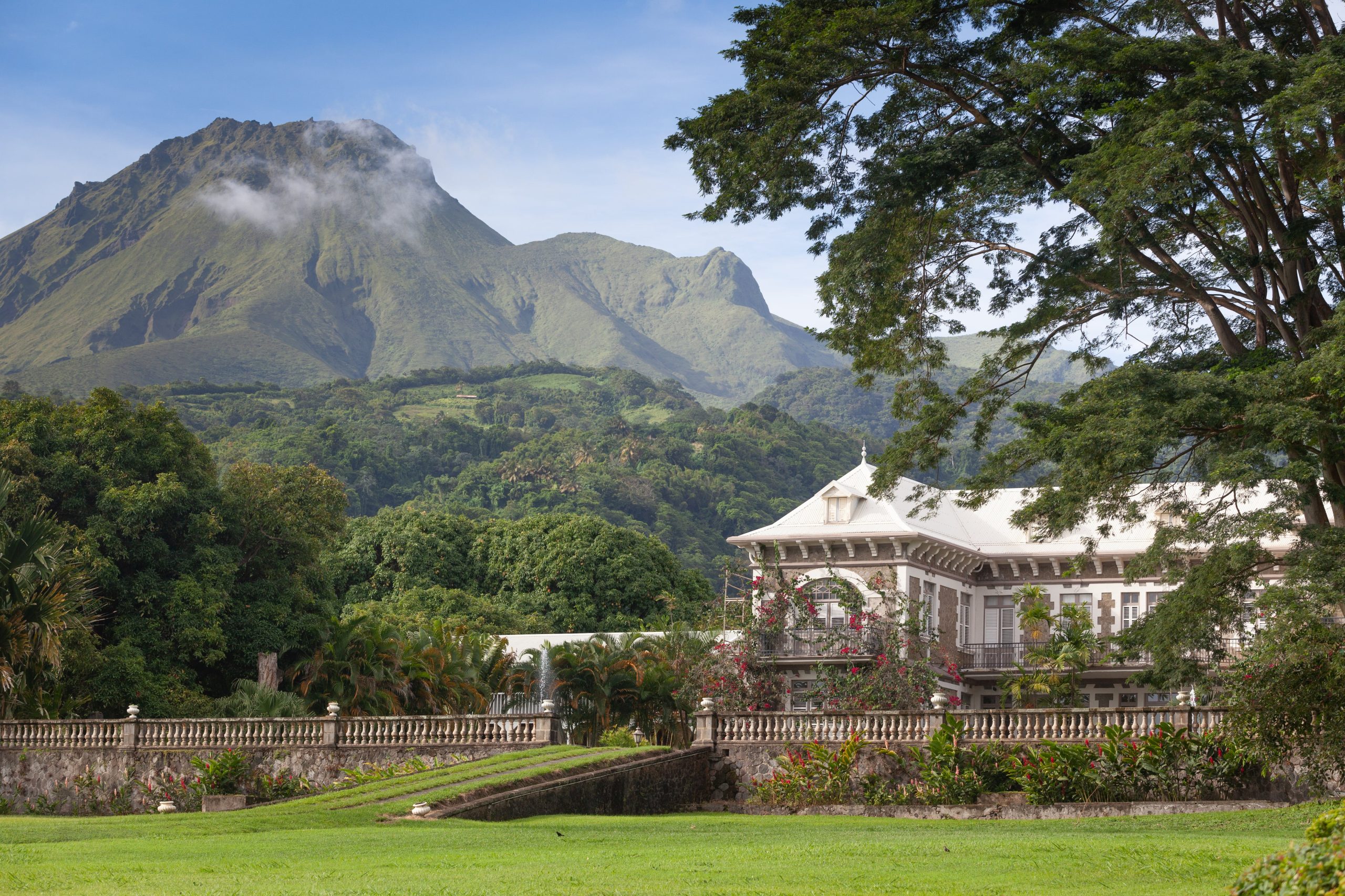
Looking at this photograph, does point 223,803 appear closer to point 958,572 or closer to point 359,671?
point 359,671

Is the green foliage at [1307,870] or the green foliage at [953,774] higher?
the green foliage at [1307,870]

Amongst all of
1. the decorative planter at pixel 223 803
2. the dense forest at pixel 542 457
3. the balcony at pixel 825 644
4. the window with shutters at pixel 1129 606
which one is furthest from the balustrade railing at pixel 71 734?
the dense forest at pixel 542 457

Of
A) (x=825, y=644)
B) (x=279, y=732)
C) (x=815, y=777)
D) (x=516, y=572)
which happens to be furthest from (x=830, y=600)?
(x=516, y=572)

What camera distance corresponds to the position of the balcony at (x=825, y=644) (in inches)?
1337

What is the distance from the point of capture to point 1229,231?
69.3ft

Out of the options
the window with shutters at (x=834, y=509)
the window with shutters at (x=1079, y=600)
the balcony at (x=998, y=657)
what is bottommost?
the balcony at (x=998, y=657)

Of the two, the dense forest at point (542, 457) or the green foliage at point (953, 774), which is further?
the dense forest at point (542, 457)

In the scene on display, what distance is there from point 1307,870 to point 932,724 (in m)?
18.9

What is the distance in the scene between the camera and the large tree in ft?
57.8

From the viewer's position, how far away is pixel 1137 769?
75.8ft

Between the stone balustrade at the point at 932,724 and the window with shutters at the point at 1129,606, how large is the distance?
1318 cm

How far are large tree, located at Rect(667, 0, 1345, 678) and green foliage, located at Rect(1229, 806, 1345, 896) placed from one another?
981cm

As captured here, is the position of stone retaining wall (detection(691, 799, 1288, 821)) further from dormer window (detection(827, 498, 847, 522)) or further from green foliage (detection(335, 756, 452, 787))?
dormer window (detection(827, 498, 847, 522))

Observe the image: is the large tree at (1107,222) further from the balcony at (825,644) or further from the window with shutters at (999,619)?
the window with shutters at (999,619)
